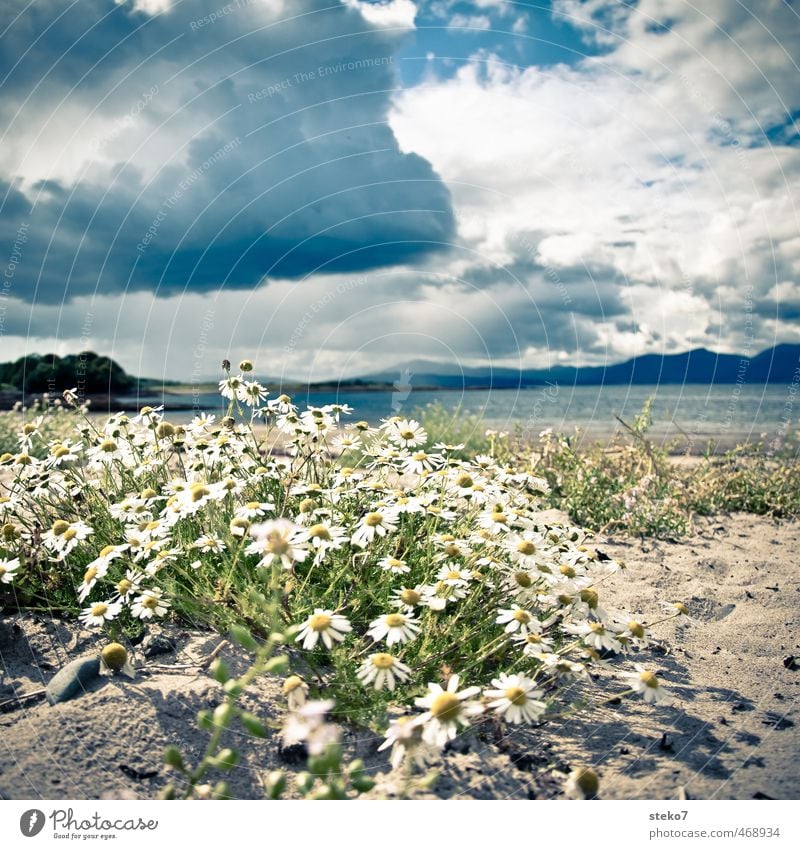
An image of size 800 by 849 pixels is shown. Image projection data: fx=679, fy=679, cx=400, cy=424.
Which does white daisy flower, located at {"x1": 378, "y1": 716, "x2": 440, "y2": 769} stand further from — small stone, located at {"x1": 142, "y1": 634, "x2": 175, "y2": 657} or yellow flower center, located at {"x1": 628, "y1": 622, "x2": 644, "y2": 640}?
small stone, located at {"x1": 142, "y1": 634, "x2": 175, "y2": 657}

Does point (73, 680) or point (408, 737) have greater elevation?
point (408, 737)

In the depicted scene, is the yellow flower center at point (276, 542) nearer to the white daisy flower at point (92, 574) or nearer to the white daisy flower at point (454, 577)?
the white daisy flower at point (454, 577)

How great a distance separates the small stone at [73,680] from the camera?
322 centimetres

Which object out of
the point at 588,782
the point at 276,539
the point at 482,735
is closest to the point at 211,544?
the point at 276,539

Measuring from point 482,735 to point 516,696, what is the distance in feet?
1.75

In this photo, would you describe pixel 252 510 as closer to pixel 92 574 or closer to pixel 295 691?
pixel 92 574

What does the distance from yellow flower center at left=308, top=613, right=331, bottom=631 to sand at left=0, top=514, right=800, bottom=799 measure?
1.97 ft

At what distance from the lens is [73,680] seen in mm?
3258

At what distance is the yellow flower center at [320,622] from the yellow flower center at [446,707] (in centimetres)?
59

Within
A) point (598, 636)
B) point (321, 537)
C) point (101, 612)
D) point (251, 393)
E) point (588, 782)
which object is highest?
point (251, 393)

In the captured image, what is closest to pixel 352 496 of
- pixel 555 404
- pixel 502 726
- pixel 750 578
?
pixel 502 726

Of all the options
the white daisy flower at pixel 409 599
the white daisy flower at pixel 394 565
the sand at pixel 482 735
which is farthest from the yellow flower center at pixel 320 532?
the sand at pixel 482 735

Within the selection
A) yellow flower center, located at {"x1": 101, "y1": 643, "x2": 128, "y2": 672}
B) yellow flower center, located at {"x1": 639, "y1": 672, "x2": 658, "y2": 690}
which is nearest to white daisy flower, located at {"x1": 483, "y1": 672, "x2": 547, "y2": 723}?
yellow flower center, located at {"x1": 639, "y1": 672, "x2": 658, "y2": 690}
